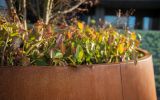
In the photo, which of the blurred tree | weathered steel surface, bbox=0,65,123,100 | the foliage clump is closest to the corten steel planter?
weathered steel surface, bbox=0,65,123,100

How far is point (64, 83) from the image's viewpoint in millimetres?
2496

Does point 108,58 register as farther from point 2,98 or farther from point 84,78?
point 2,98

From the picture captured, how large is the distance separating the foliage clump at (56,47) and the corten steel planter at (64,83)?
→ 174mm

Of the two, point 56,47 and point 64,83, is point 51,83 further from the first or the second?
point 56,47

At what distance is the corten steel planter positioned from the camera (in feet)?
8.10

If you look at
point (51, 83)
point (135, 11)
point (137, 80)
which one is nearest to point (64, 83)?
point (51, 83)

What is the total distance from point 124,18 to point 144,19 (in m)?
13.0

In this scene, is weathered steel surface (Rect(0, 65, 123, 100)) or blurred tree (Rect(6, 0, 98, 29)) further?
blurred tree (Rect(6, 0, 98, 29))

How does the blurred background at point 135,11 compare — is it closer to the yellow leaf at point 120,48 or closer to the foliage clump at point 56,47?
the foliage clump at point 56,47

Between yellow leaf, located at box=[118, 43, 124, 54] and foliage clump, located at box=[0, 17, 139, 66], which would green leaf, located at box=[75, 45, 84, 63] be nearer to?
foliage clump, located at box=[0, 17, 139, 66]

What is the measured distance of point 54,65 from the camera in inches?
105

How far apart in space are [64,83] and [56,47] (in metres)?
0.35

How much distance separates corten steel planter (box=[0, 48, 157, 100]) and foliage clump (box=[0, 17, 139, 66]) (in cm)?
17

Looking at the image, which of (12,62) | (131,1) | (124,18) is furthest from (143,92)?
(131,1)
